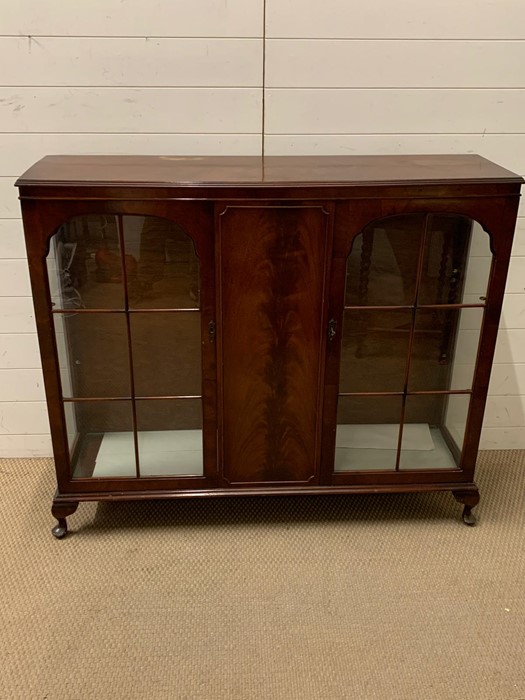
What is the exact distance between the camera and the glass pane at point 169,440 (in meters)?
1.80

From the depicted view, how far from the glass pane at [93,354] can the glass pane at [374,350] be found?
0.58m

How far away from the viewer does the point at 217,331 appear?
1655mm

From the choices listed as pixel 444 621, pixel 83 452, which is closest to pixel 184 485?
pixel 83 452

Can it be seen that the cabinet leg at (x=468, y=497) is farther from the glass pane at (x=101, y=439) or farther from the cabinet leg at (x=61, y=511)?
the cabinet leg at (x=61, y=511)

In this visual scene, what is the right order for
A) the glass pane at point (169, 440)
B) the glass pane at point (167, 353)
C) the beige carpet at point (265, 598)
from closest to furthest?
the beige carpet at point (265, 598) < the glass pane at point (167, 353) < the glass pane at point (169, 440)

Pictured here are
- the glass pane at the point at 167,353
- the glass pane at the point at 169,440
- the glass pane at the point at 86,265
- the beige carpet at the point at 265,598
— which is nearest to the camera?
the beige carpet at the point at 265,598

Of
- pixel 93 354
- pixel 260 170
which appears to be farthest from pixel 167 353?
pixel 260 170

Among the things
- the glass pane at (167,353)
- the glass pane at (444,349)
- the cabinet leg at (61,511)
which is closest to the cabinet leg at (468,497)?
the glass pane at (444,349)

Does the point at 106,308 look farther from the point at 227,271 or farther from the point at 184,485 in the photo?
the point at 184,485

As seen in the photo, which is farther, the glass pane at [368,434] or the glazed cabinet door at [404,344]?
the glass pane at [368,434]

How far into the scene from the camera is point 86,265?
1649 millimetres
